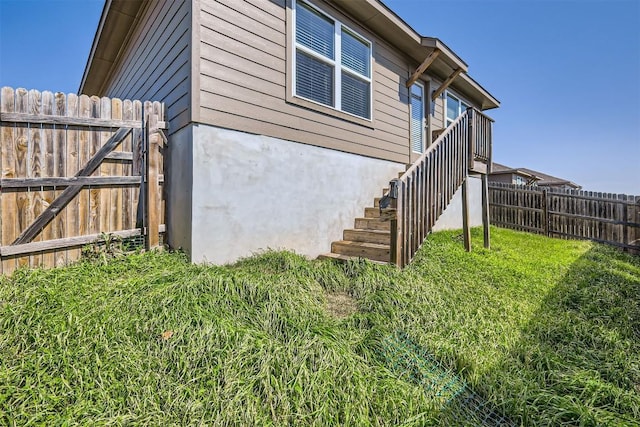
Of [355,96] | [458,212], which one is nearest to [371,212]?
[355,96]

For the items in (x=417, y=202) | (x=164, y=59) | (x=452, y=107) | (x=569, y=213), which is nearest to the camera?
(x=417, y=202)

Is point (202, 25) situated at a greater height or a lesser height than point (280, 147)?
greater

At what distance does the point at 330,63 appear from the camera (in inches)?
194

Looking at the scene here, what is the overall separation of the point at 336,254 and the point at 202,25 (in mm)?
3534

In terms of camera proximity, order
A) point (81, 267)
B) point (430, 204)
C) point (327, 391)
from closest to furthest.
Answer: point (327, 391)
point (81, 267)
point (430, 204)

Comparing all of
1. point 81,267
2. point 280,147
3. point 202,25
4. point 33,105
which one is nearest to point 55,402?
point 81,267

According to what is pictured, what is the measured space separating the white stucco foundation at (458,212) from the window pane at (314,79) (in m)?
3.68

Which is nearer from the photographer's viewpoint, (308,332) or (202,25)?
(308,332)

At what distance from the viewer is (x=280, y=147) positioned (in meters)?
4.11

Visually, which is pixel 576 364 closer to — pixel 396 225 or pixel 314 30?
pixel 396 225

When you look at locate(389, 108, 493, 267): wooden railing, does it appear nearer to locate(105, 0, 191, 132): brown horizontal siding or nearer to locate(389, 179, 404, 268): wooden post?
locate(389, 179, 404, 268): wooden post

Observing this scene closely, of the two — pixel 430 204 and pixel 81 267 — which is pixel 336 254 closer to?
pixel 430 204

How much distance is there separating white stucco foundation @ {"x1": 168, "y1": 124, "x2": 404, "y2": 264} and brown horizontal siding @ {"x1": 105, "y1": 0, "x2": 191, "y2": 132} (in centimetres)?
63

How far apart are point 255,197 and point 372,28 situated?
170 inches
